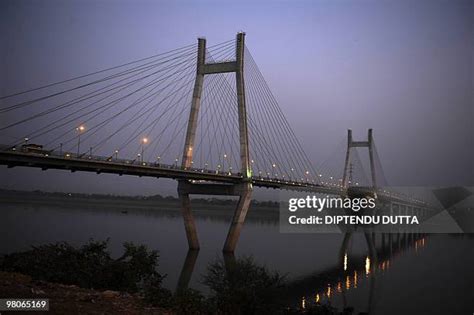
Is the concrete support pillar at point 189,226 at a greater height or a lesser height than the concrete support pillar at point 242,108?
lesser

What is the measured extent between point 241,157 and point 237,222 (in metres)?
5.54

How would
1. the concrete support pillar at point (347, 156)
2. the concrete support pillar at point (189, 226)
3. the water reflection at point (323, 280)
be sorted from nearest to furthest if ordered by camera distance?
the water reflection at point (323, 280) < the concrete support pillar at point (189, 226) < the concrete support pillar at point (347, 156)

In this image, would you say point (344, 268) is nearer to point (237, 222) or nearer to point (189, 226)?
point (237, 222)

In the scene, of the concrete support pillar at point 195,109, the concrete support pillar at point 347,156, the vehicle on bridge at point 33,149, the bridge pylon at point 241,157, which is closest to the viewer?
the vehicle on bridge at point 33,149

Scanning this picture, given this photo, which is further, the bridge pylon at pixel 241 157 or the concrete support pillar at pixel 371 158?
the concrete support pillar at pixel 371 158

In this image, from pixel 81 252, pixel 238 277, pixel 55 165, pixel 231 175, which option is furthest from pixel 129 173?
pixel 238 277

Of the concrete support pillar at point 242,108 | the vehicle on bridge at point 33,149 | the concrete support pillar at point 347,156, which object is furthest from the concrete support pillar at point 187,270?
the concrete support pillar at point 347,156

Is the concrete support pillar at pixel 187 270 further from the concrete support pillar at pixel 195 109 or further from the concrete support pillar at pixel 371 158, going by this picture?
the concrete support pillar at pixel 371 158

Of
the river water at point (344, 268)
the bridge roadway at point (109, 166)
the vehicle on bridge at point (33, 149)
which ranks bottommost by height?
the river water at point (344, 268)

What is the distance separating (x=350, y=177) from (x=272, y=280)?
2915 inches

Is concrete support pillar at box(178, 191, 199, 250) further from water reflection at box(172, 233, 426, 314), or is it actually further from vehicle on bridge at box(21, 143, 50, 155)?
vehicle on bridge at box(21, 143, 50, 155)

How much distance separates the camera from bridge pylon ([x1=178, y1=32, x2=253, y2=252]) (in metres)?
36.5

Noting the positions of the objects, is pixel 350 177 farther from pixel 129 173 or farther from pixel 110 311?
pixel 110 311

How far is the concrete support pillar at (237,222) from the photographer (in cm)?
3628
